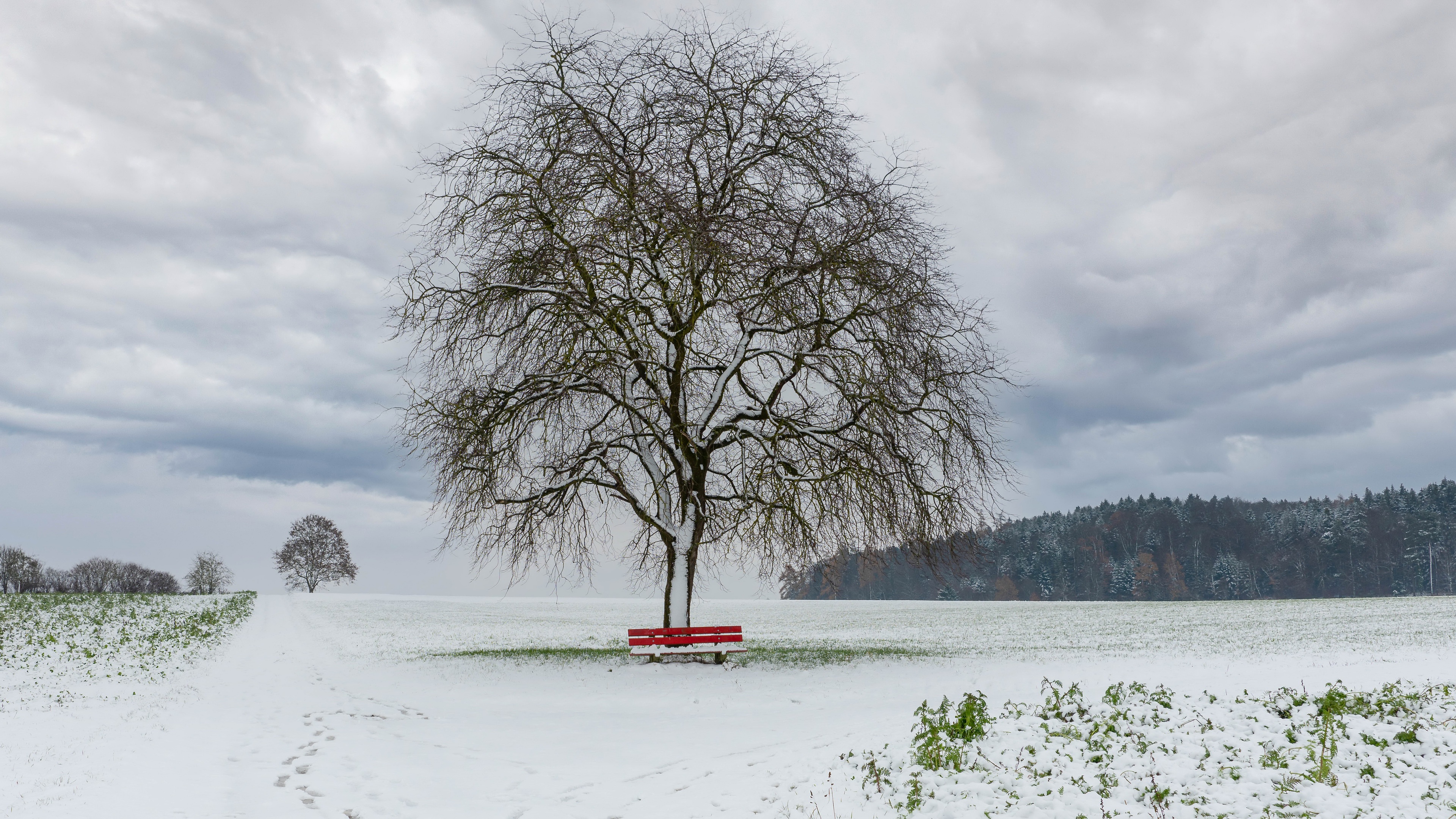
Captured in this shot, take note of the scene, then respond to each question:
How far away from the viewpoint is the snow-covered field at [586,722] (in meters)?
7.29

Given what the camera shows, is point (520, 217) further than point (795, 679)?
Yes

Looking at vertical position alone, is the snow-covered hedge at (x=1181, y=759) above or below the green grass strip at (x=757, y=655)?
above

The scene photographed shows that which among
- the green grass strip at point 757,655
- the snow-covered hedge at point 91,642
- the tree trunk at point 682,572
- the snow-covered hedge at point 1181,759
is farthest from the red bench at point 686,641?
the snow-covered hedge at point 91,642

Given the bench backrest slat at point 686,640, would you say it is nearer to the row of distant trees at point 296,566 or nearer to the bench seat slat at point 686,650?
the bench seat slat at point 686,650

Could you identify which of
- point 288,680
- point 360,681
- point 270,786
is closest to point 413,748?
point 270,786

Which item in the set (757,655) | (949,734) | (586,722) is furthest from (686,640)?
(949,734)

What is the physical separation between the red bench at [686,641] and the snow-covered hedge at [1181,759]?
8.36 metres

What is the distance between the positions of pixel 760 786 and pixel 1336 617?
34409 mm

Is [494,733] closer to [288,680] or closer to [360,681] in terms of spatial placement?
[360,681]

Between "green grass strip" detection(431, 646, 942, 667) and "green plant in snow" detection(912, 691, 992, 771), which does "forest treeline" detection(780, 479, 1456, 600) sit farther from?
"green plant in snow" detection(912, 691, 992, 771)

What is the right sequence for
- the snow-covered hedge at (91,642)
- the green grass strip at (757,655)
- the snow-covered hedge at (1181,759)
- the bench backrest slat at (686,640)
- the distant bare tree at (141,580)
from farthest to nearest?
the distant bare tree at (141,580) → the green grass strip at (757,655) → the bench backrest slat at (686,640) → the snow-covered hedge at (91,642) → the snow-covered hedge at (1181,759)

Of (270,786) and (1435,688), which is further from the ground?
(1435,688)

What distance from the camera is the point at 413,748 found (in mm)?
9906

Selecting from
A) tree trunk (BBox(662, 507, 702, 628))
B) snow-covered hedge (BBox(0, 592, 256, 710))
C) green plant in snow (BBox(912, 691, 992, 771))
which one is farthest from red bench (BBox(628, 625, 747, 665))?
snow-covered hedge (BBox(0, 592, 256, 710))
